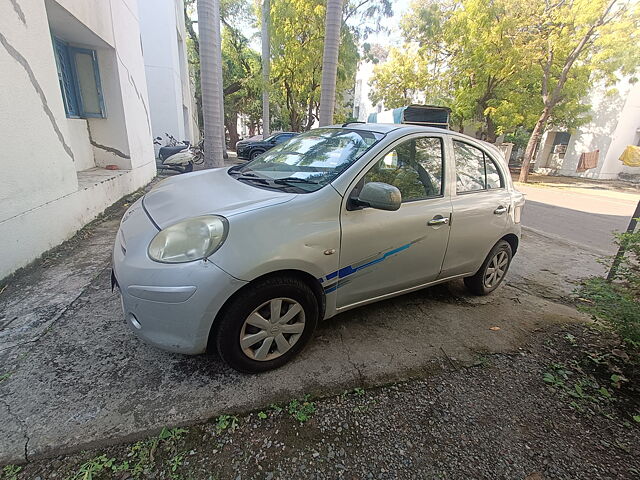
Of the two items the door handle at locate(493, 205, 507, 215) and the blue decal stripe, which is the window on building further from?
the door handle at locate(493, 205, 507, 215)

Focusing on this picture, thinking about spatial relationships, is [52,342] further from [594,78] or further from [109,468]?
[594,78]

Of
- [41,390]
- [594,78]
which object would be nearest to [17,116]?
[41,390]

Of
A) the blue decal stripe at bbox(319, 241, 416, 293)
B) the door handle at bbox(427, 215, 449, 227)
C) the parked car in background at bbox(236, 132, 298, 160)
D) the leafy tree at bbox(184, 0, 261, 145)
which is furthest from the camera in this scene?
the leafy tree at bbox(184, 0, 261, 145)

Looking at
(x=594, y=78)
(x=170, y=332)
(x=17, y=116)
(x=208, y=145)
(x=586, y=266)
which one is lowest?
(x=586, y=266)

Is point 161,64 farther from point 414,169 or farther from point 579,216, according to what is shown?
point 579,216

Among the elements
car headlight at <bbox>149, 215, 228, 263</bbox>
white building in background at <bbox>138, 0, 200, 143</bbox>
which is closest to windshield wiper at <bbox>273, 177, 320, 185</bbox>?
car headlight at <bbox>149, 215, 228, 263</bbox>

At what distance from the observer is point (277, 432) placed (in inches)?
73.5

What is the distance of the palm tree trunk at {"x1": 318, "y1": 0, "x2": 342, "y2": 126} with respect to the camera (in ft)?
24.2

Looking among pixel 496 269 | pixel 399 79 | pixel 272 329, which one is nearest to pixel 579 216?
pixel 496 269

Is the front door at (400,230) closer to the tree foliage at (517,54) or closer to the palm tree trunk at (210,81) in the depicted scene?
the palm tree trunk at (210,81)

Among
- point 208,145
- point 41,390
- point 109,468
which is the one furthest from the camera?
point 208,145

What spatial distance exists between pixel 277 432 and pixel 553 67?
18.3m

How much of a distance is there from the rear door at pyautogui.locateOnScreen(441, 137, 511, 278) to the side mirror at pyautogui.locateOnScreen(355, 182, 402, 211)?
0.92m

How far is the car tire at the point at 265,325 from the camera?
2.02m
